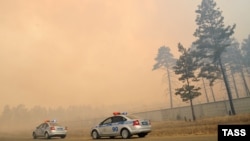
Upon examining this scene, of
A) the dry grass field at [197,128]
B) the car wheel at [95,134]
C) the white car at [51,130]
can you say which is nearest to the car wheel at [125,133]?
the car wheel at [95,134]

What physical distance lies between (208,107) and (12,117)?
130819 millimetres

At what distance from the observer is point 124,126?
1883cm

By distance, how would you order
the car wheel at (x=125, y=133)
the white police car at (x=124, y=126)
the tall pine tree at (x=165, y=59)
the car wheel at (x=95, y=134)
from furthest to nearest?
the tall pine tree at (x=165, y=59)
the car wheel at (x=95, y=134)
the car wheel at (x=125, y=133)
the white police car at (x=124, y=126)

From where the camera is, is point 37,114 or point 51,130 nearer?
point 51,130

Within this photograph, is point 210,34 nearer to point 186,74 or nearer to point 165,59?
point 186,74

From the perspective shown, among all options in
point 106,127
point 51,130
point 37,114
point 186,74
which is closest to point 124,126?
point 106,127

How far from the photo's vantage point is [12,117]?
491ft

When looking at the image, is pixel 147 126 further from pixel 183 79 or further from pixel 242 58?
pixel 242 58

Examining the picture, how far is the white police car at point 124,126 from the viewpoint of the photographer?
60.4ft

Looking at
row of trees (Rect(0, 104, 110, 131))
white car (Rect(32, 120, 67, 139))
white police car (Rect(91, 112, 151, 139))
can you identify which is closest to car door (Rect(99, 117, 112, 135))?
white police car (Rect(91, 112, 151, 139))

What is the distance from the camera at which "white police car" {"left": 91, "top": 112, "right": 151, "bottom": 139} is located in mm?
18414

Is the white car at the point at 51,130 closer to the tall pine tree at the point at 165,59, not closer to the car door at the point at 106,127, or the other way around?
the car door at the point at 106,127

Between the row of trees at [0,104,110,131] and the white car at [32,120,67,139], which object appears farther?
the row of trees at [0,104,110,131]

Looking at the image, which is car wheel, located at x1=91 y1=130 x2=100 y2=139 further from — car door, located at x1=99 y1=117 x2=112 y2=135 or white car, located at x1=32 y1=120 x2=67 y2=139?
white car, located at x1=32 y1=120 x2=67 y2=139
